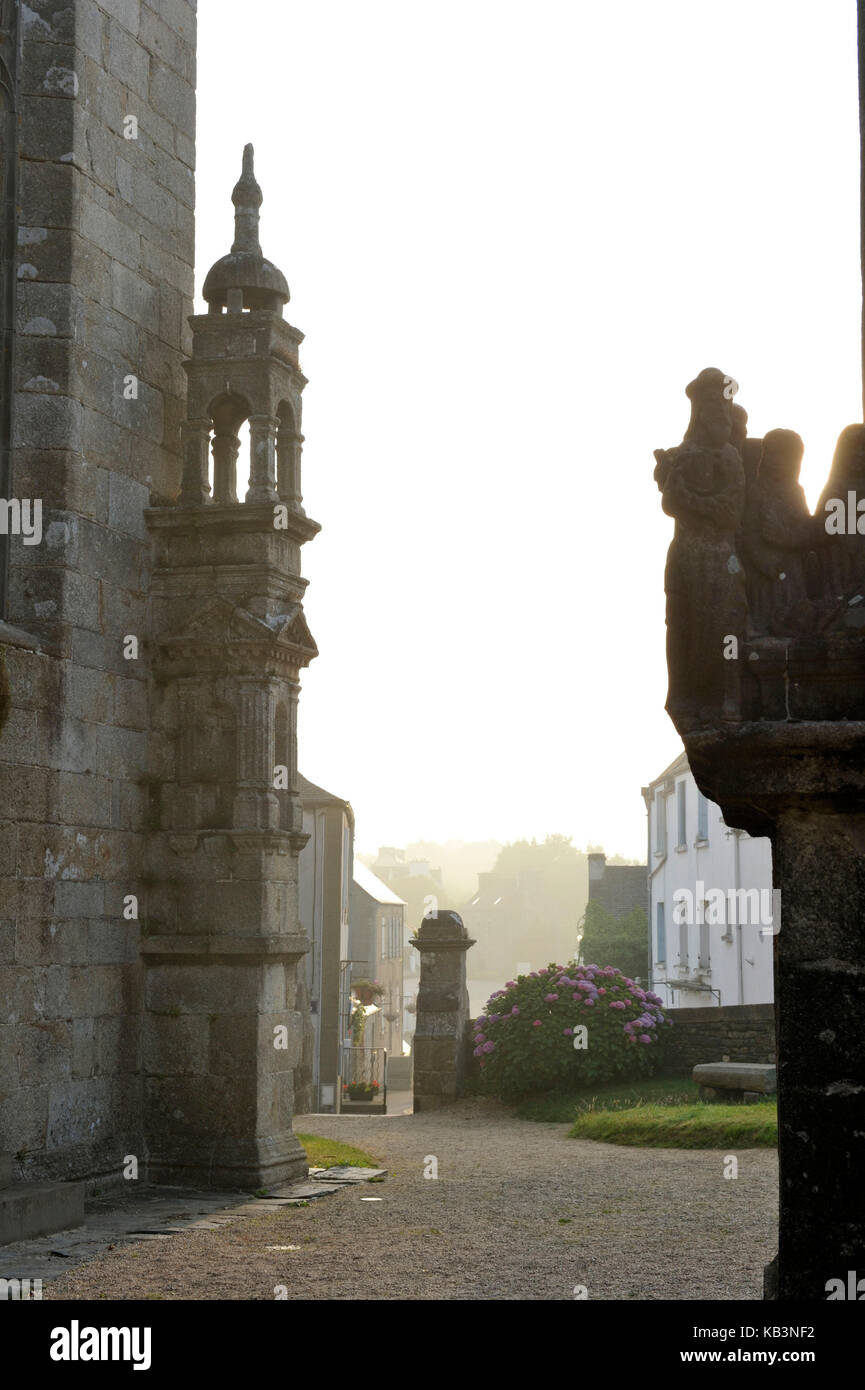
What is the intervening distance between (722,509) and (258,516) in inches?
259

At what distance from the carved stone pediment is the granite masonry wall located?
0.25 meters

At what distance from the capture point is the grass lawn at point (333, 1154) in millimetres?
10606

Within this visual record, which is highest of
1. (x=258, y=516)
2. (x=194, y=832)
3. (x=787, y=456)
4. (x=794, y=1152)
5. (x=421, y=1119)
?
(x=258, y=516)

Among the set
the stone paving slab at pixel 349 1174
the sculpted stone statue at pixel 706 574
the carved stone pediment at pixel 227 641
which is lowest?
the stone paving slab at pixel 349 1174

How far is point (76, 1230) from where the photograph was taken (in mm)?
7879

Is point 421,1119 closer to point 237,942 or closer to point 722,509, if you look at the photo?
point 237,942

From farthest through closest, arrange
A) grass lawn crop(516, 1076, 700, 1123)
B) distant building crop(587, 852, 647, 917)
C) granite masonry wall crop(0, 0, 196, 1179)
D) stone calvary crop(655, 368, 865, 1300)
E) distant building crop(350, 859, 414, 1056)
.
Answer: distant building crop(587, 852, 647, 917)
distant building crop(350, 859, 414, 1056)
grass lawn crop(516, 1076, 700, 1123)
granite masonry wall crop(0, 0, 196, 1179)
stone calvary crop(655, 368, 865, 1300)

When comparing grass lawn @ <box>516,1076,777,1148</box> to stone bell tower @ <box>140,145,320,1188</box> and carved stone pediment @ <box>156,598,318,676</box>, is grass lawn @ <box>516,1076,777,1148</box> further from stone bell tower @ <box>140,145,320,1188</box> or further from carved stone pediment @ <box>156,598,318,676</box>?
carved stone pediment @ <box>156,598,318,676</box>

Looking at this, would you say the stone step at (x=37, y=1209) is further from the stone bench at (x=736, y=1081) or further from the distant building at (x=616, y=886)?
the distant building at (x=616, y=886)

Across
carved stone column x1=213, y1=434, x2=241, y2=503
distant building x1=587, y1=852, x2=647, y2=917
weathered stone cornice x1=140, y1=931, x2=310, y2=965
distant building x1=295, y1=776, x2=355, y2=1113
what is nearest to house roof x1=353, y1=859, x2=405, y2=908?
distant building x1=587, y1=852, x2=647, y2=917

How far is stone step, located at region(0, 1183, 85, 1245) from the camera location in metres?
7.48

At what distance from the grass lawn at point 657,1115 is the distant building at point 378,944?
26.4 metres

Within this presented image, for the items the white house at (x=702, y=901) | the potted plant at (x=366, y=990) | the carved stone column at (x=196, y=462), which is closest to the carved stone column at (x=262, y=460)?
the carved stone column at (x=196, y=462)
